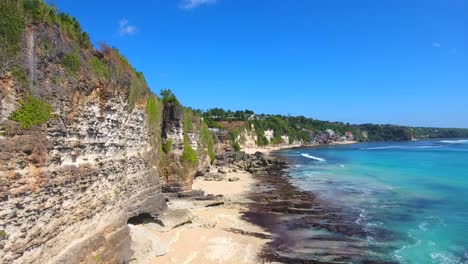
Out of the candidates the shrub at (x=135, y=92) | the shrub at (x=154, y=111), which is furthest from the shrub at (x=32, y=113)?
the shrub at (x=154, y=111)

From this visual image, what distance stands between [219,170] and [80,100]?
43966 millimetres

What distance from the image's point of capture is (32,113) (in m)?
12.5

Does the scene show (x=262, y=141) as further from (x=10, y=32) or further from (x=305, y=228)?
(x=10, y=32)

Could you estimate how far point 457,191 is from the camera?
46812 mm

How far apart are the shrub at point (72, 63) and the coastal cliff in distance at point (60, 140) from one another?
4cm

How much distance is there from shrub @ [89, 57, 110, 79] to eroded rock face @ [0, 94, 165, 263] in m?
1.16

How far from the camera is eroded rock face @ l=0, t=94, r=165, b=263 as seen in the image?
39.1 ft

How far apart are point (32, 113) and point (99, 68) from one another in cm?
483

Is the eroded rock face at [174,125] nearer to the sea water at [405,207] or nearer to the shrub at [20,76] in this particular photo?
the sea water at [405,207]

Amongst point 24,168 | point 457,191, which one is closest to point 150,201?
point 24,168

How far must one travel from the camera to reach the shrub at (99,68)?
53.9 feet

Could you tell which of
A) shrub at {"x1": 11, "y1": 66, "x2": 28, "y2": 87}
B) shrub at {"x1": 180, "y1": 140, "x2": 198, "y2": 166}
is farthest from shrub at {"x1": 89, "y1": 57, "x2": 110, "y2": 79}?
shrub at {"x1": 180, "y1": 140, "x2": 198, "y2": 166}

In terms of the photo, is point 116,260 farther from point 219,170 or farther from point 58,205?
point 219,170

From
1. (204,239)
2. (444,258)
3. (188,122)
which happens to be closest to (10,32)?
(204,239)
